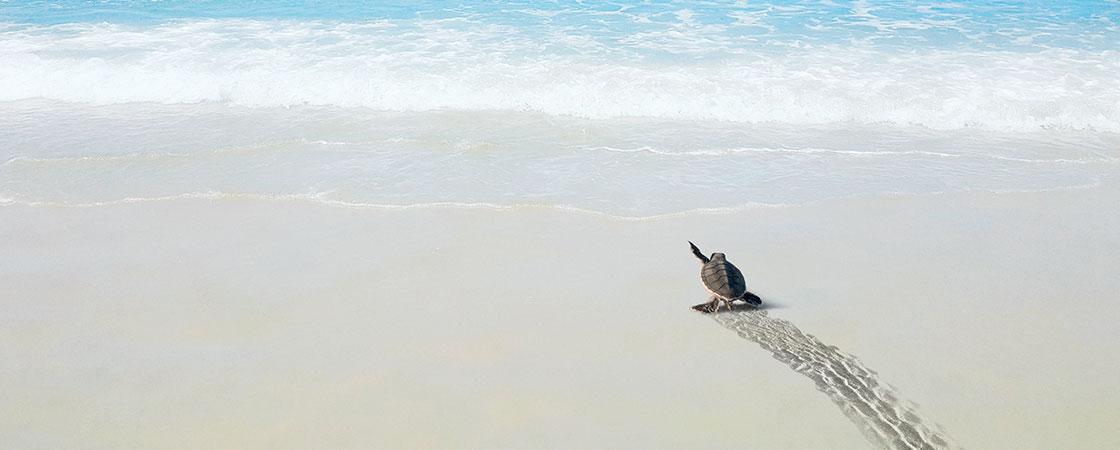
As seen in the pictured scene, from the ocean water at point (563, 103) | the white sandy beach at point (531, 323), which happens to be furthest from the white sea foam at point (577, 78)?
the white sandy beach at point (531, 323)

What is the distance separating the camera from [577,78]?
11.0m

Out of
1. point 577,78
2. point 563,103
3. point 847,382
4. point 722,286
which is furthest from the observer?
point 577,78

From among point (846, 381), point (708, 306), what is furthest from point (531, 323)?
point (846, 381)

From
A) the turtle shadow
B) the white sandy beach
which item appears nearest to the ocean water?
the white sandy beach

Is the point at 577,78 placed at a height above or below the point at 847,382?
above

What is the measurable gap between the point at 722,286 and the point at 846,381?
993 millimetres

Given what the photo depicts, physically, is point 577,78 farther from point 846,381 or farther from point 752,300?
point 846,381

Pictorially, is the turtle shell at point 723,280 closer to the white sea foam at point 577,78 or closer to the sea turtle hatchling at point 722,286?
the sea turtle hatchling at point 722,286

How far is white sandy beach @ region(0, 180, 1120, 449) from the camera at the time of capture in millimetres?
4047

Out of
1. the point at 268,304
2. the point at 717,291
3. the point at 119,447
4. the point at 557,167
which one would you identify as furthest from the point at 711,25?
the point at 119,447

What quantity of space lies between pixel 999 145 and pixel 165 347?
8.95m

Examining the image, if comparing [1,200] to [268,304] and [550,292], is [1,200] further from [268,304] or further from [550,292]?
[550,292]

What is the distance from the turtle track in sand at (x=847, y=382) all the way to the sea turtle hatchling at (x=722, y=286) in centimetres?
9

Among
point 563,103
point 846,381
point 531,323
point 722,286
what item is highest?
point 563,103
